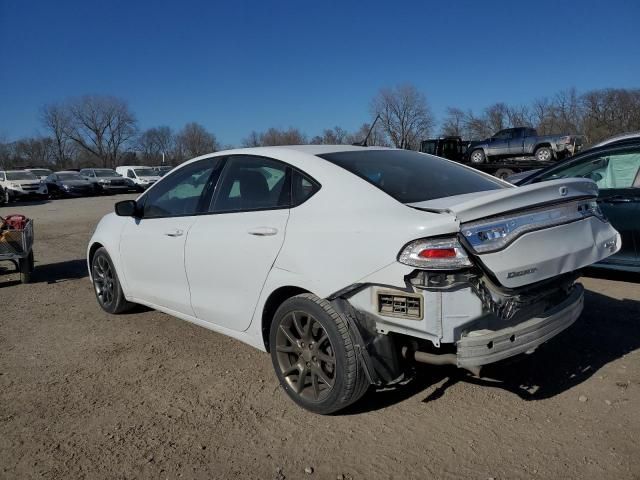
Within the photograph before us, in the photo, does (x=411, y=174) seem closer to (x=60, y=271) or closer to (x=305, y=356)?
(x=305, y=356)

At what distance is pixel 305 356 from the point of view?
10.3 ft

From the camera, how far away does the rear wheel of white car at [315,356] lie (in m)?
2.85

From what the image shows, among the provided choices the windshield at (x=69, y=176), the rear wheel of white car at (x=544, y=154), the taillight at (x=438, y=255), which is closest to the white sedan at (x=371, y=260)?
the taillight at (x=438, y=255)

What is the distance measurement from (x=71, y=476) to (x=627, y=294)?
5157 mm

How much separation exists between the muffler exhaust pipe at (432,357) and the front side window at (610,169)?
4086mm

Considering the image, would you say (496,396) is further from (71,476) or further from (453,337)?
(71,476)

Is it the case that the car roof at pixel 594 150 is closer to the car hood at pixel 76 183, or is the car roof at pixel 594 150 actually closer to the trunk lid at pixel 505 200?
the trunk lid at pixel 505 200

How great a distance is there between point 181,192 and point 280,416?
2.08 metres

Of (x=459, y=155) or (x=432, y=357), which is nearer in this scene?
(x=432, y=357)

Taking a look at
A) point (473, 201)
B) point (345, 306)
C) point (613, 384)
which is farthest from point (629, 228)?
point (345, 306)

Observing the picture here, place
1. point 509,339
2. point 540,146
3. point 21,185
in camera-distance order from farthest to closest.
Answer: point 21,185
point 540,146
point 509,339

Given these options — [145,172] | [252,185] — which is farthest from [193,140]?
[252,185]

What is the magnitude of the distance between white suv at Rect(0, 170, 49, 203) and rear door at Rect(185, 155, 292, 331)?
27.5 metres

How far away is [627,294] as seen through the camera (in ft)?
17.4
